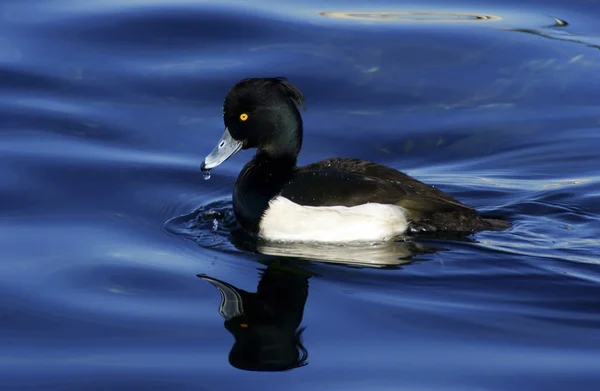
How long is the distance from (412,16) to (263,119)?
5.45 m

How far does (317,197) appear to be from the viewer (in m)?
7.75

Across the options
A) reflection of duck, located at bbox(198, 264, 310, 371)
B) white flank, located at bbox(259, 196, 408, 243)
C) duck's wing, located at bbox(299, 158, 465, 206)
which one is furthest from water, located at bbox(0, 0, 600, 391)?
duck's wing, located at bbox(299, 158, 465, 206)

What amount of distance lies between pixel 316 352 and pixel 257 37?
23.2 feet

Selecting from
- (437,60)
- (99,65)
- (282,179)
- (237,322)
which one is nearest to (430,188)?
(282,179)

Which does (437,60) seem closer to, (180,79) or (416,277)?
(180,79)

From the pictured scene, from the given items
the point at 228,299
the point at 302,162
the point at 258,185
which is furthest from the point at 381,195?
the point at 302,162

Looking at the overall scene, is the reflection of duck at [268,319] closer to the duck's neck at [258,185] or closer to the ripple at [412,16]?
the duck's neck at [258,185]

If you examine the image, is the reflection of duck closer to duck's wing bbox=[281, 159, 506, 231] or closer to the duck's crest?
duck's wing bbox=[281, 159, 506, 231]

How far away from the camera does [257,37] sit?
12578 millimetres

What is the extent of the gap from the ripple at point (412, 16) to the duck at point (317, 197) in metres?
5.09

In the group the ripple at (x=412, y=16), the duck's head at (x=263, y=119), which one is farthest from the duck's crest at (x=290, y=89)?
the ripple at (x=412, y=16)

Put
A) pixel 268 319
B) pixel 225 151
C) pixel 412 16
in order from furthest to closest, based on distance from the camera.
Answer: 1. pixel 412 16
2. pixel 225 151
3. pixel 268 319

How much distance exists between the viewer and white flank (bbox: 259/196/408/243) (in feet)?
25.4

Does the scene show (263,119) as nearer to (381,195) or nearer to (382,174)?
(382,174)
